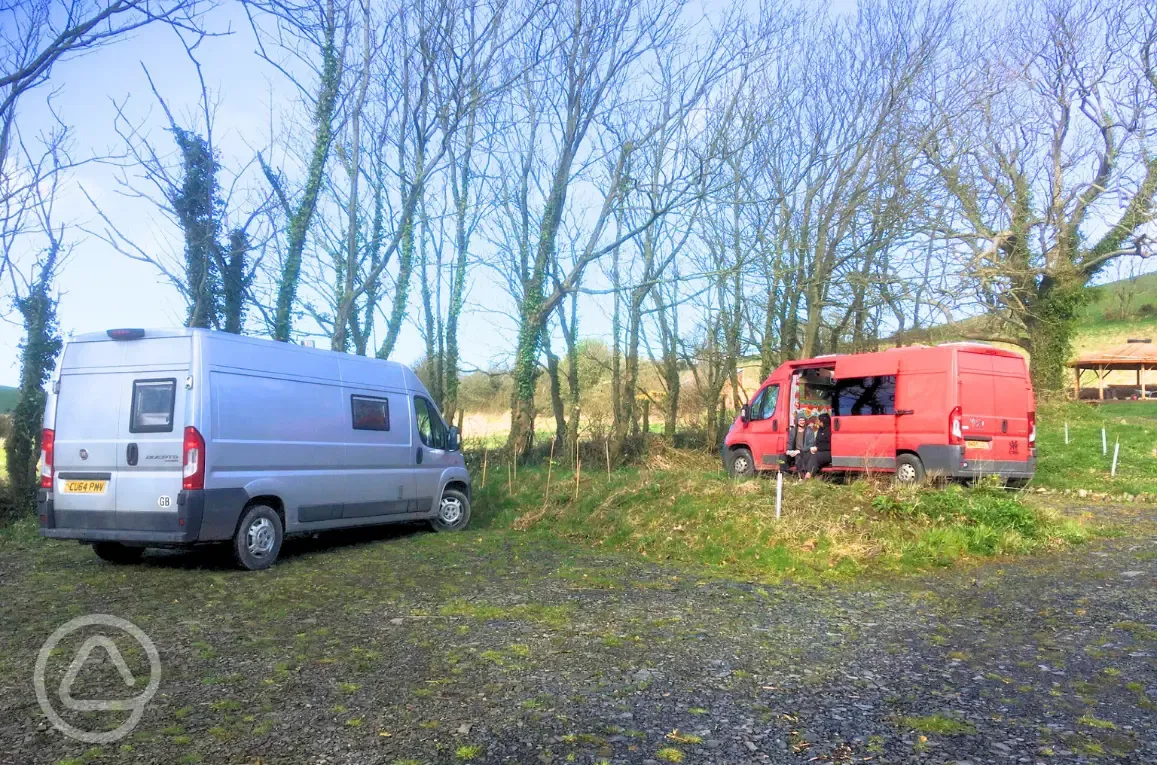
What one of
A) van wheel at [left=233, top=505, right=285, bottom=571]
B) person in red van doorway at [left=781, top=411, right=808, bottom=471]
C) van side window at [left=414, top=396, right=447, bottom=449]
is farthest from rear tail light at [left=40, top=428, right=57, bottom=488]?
person in red van doorway at [left=781, top=411, right=808, bottom=471]

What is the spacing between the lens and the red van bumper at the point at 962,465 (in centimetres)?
1289

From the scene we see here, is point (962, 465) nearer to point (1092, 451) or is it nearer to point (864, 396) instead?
point (864, 396)

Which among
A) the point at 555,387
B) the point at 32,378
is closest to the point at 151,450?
the point at 32,378

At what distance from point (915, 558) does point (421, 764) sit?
20.6 ft

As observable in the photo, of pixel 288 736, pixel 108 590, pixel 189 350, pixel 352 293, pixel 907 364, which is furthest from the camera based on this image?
pixel 352 293

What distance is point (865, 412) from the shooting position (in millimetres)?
14633

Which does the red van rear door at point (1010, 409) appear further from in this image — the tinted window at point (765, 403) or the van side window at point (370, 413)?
the van side window at point (370, 413)

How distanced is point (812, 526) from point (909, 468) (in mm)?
5614

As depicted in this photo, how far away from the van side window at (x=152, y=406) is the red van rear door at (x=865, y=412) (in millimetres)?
10065

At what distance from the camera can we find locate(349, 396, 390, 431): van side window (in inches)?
393

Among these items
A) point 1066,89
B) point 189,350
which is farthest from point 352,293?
point 1066,89

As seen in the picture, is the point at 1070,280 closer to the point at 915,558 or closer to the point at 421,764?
the point at 915,558

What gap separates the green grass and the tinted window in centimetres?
496

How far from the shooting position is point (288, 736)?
3.83 meters
